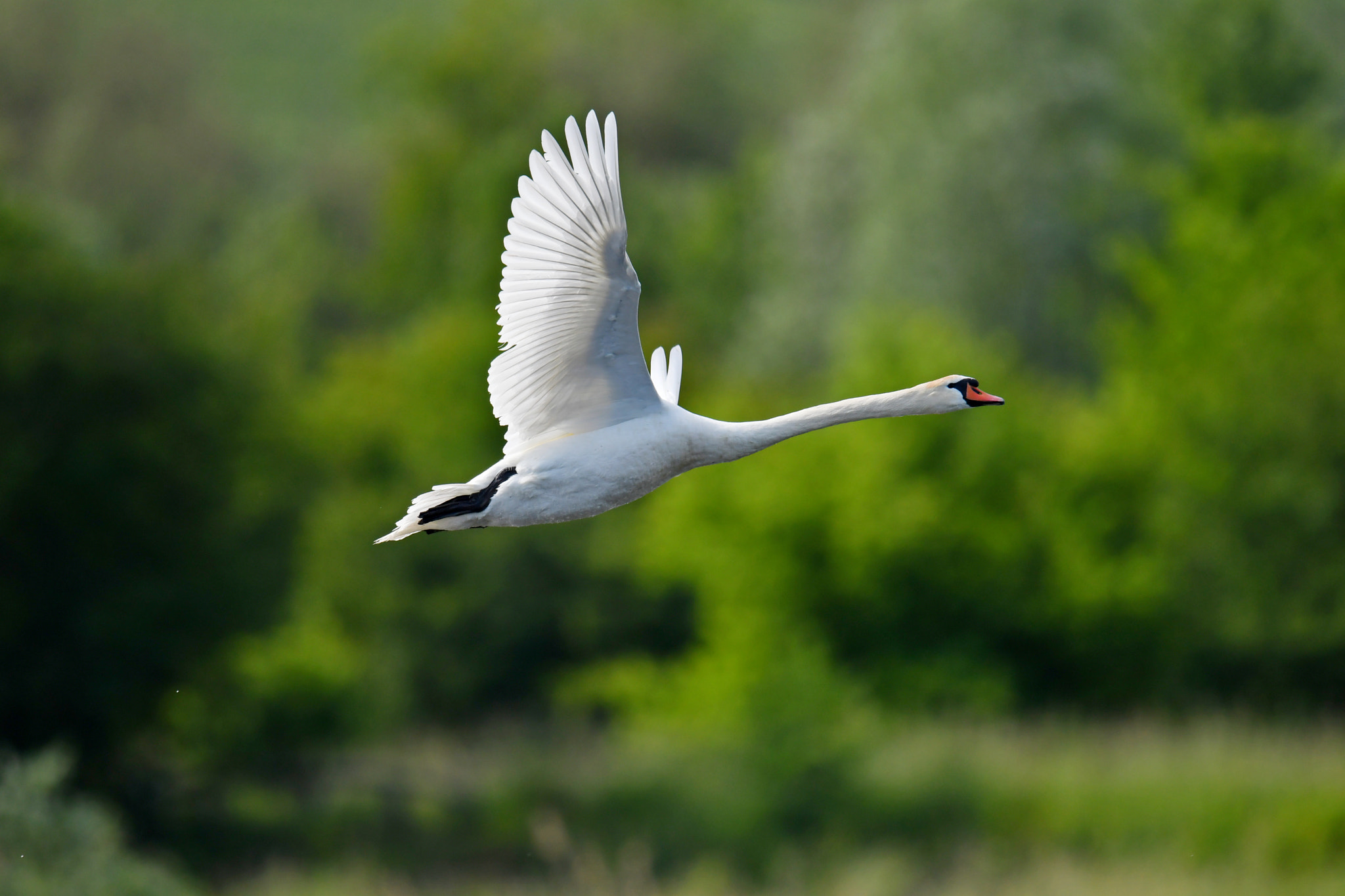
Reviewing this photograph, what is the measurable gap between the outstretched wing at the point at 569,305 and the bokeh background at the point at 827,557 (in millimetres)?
8385

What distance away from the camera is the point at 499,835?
28250 mm

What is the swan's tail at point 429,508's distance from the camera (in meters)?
7.89

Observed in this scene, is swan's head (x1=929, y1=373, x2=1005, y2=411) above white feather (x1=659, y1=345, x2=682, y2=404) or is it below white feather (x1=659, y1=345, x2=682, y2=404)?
below

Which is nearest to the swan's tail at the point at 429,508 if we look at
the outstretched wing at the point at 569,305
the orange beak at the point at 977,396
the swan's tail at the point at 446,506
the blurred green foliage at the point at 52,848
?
the swan's tail at the point at 446,506

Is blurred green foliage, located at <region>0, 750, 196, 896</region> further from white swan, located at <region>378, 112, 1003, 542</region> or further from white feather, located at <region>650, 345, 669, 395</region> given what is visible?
white swan, located at <region>378, 112, 1003, 542</region>

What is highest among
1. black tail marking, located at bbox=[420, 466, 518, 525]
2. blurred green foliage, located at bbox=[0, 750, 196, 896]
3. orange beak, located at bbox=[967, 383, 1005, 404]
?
orange beak, located at bbox=[967, 383, 1005, 404]

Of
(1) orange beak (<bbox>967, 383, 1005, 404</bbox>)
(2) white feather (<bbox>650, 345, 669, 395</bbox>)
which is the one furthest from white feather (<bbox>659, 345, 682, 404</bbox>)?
(1) orange beak (<bbox>967, 383, 1005, 404</bbox>)

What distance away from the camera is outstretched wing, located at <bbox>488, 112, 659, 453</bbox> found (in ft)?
25.2

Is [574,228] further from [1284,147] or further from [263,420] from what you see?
[1284,147]

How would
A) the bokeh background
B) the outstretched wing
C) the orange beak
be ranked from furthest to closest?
1. the bokeh background
2. the orange beak
3. the outstretched wing

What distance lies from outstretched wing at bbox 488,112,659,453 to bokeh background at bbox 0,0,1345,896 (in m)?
8.39

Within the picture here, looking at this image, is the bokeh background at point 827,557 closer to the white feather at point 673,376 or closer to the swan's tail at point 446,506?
the white feather at point 673,376

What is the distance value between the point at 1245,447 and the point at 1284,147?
21.1 feet

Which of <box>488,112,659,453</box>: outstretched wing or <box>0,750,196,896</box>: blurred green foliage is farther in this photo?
<box>0,750,196,896</box>: blurred green foliage
